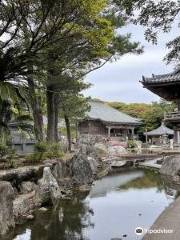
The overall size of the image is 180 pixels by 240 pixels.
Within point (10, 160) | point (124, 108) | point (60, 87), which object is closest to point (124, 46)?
point (60, 87)

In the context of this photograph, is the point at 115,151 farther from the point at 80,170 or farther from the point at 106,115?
the point at 80,170

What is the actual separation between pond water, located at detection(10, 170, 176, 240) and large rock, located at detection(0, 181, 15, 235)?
1.25ft

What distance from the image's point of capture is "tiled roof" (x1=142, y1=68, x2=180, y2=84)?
23806mm

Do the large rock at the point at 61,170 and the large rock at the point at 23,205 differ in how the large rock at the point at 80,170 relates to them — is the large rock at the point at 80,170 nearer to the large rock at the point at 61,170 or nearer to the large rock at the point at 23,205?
the large rock at the point at 61,170

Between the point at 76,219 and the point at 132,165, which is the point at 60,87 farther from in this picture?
the point at 132,165

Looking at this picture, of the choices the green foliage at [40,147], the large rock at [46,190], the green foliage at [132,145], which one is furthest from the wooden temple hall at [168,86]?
the green foliage at [132,145]

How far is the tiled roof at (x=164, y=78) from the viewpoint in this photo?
23.8 meters

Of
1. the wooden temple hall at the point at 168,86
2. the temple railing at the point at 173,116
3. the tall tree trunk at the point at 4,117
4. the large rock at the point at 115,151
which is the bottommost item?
the large rock at the point at 115,151

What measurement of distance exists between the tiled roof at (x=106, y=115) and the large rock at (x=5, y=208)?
47.6 m

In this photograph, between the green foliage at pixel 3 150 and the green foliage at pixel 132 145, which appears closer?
the green foliage at pixel 3 150

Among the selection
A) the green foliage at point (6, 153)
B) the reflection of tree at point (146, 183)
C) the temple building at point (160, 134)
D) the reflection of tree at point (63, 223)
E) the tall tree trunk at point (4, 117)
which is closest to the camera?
the reflection of tree at point (63, 223)

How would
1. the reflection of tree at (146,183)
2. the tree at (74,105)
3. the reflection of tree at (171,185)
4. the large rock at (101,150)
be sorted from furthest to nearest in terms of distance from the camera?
the large rock at (101,150) < the tree at (74,105) < the reflection of tree at (146,183) < the reflection of tree at (171,185)

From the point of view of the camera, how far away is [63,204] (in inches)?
733

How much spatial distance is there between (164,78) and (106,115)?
136 ft
